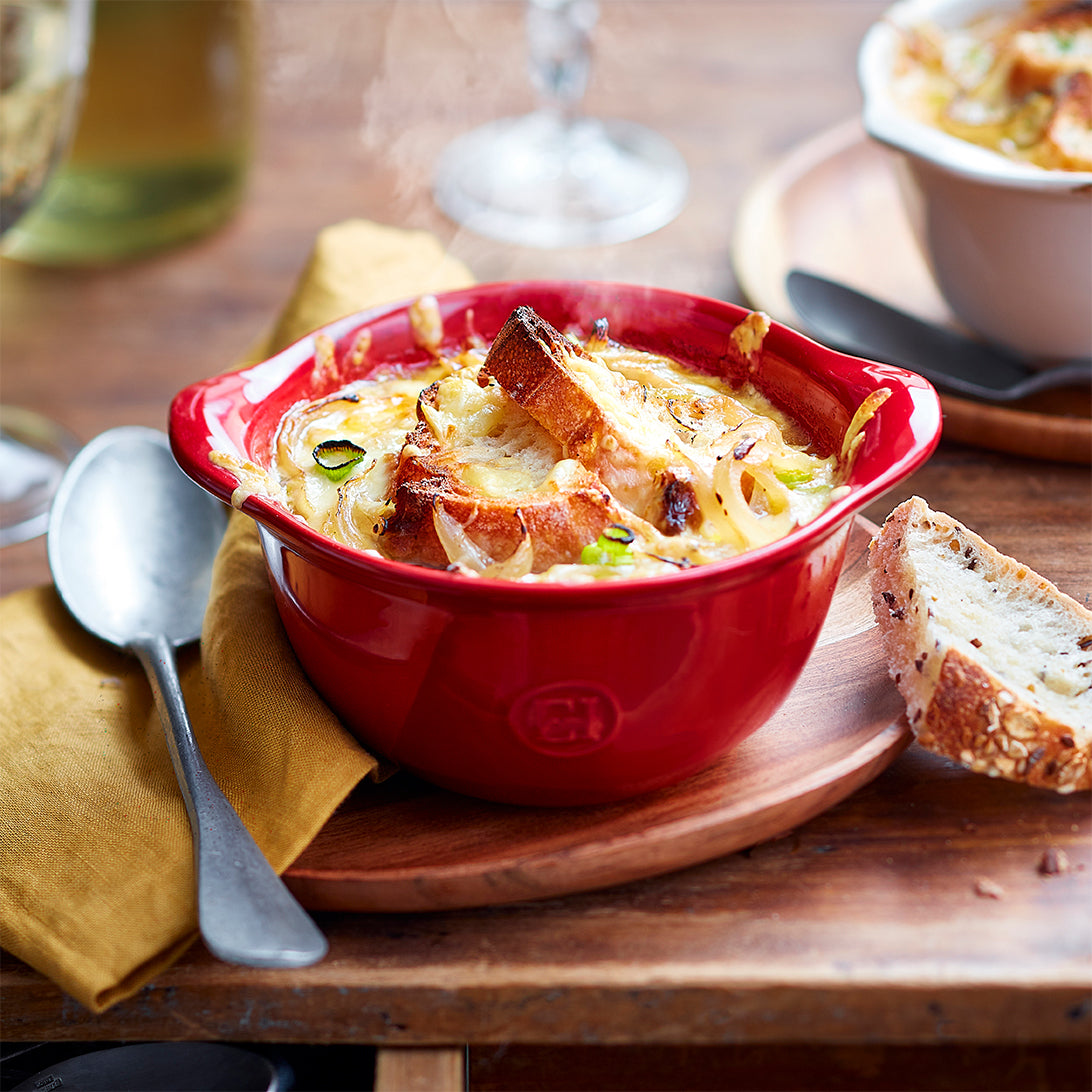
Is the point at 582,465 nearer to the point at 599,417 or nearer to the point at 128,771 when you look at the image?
the point at 599,417

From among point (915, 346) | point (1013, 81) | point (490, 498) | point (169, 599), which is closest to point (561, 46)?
point (1013, 81)

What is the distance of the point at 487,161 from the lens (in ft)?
9.16

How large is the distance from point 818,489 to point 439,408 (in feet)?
1.31

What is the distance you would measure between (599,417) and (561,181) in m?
1.65

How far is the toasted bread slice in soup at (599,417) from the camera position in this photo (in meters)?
Answer: 1.17

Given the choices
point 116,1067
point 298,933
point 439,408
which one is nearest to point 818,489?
point 439,408

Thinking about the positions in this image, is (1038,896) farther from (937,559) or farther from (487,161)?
(487,161)

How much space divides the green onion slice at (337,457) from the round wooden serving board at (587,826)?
32 cm

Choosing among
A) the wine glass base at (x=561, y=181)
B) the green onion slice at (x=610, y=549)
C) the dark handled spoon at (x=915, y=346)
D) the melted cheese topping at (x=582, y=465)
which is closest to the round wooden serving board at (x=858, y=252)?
the dark handled spoon at (x=915, y=346)

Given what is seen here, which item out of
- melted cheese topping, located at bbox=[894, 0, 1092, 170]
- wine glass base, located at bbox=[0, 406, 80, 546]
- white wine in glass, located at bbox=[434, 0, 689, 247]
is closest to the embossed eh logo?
wine glass base, located at bbox=[0, 406, 80, 546]

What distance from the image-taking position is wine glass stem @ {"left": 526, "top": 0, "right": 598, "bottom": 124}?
249cm

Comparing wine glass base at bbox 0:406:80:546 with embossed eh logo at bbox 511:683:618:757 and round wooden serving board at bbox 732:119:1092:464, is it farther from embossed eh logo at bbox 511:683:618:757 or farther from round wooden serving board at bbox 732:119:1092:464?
round wooden serving board at bbox 732:119:1092:464

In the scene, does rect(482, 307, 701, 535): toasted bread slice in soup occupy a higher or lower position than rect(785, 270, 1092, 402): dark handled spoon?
higher

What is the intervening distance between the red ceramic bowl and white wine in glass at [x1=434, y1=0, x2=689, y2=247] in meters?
1.32
